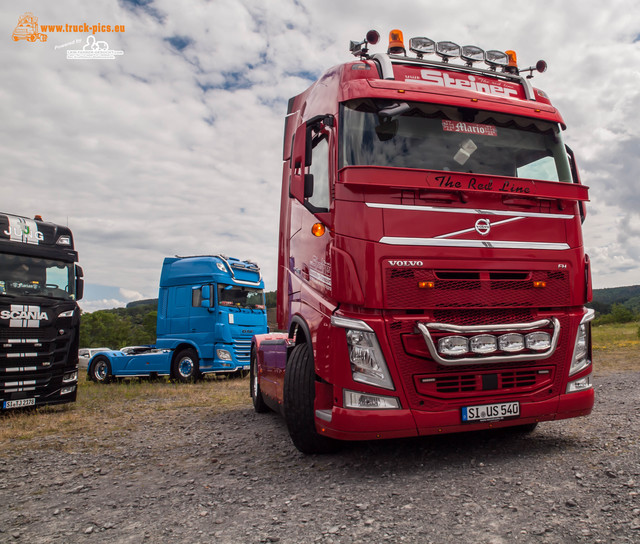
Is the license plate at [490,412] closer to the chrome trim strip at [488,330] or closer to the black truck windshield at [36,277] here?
the chrome trim strip at [488,330]

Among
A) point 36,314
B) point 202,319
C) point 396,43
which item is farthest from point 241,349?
point 396,43

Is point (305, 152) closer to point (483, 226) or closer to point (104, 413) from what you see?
point (483, 226)

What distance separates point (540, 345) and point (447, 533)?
6.47 ft

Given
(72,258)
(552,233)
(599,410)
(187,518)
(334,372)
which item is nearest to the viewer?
(187,518)

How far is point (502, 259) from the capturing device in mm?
4270

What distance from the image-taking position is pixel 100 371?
16750mm

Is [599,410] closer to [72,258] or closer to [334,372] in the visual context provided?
[334,372]

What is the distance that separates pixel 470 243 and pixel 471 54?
236 centimetres

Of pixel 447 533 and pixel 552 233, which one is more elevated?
pixel 552 233

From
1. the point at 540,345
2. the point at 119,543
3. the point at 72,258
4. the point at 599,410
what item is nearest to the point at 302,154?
the point at 540,345

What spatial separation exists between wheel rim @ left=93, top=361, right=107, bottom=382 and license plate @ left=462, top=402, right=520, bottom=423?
14.8 metres

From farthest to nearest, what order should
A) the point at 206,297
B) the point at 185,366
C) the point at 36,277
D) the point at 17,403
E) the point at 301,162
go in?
1. the point at 185,366
2. the point at 206,297
3. the point at 36,277
4. the point at 17,403
5. the point at 301,162

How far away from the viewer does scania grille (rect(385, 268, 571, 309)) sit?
406 cm

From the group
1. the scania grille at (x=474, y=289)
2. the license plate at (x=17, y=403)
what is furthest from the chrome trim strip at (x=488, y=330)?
the license plate at (x=17, y=403)
